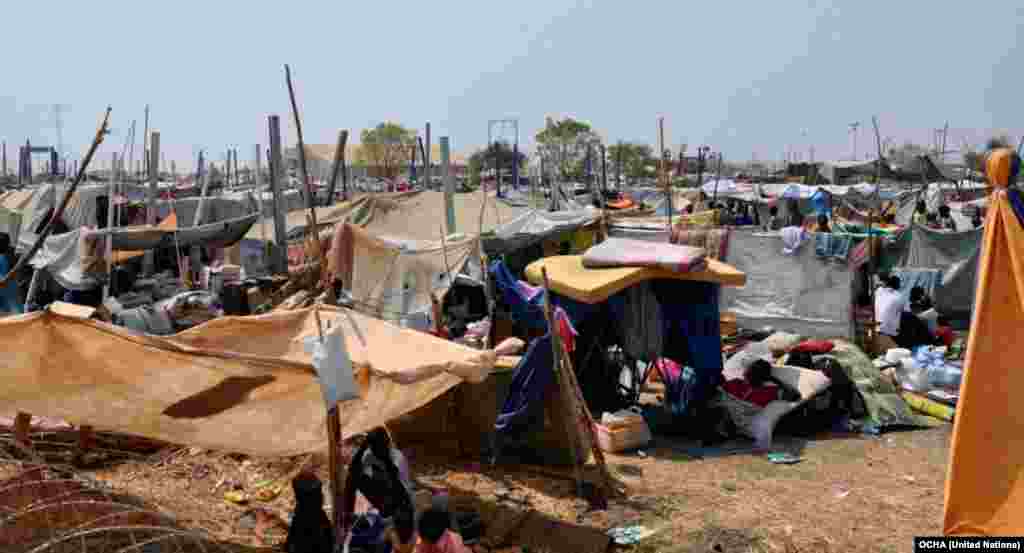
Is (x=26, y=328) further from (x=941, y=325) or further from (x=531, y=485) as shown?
(x=941, y=325)

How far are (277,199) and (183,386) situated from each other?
9.23 meters

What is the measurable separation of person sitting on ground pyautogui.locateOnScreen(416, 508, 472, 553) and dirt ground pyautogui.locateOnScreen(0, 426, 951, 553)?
1.49m

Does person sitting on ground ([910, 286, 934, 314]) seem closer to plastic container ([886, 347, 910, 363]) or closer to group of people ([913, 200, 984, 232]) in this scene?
plastic container ([886, 347, 910, 363])

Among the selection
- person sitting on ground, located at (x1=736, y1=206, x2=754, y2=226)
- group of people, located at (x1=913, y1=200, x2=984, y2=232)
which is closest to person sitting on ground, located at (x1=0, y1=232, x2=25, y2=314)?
group of people, located at (x1=913, y1=200, x2=984, y2=232)

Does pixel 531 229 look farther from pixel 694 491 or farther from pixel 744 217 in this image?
pixel 744 217

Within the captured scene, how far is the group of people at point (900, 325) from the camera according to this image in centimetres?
1107

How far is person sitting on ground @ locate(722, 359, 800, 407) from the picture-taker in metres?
8.78

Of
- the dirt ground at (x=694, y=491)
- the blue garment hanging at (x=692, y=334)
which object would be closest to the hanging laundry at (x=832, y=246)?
the blue garment hanging at (x=692, y=334)

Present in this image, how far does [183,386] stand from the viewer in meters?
5.43

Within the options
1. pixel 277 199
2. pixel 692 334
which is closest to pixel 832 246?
pixel 692 334

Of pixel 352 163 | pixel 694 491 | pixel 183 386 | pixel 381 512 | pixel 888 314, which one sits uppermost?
pixel 352 163

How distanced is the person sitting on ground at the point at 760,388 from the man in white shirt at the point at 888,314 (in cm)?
287

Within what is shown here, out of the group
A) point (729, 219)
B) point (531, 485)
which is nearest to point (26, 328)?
point (531, 485)

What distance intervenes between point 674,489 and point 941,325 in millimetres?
6930
